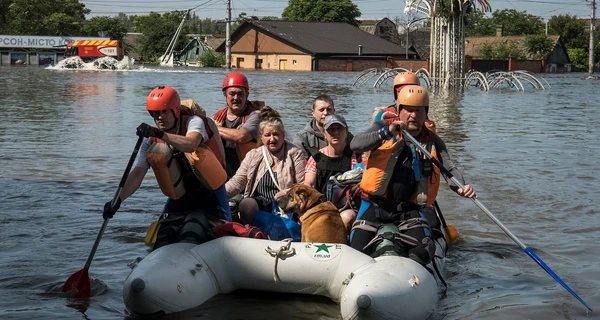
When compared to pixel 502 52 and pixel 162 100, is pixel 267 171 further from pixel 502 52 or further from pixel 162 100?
pixel 502 52

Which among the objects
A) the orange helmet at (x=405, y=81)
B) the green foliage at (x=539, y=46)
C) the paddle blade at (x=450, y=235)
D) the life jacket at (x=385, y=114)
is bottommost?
the paddle blade at (x=450, y=235)

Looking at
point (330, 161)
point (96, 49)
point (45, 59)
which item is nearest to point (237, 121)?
point (330, 161)

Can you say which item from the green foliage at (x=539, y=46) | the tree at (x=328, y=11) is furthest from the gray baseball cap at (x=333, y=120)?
the tree at (x=328, y=11)

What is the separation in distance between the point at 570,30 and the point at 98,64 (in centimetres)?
4862

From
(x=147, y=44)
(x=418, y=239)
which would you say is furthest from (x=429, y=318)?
(x=147, y=44)

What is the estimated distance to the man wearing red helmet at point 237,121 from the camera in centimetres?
840

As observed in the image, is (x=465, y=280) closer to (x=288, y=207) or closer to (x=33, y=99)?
(x=288, y=207)

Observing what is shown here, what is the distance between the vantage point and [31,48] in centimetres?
7925

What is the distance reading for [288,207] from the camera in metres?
7.08

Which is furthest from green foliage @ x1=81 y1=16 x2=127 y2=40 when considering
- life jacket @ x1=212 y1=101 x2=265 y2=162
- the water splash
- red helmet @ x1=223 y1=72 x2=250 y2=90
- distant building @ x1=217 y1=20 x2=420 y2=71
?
red helmet @ x1=223 y1=72 x2=250 y2=90

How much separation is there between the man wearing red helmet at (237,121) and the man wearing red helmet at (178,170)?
5.40 feet

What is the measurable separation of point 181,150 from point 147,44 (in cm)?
8473

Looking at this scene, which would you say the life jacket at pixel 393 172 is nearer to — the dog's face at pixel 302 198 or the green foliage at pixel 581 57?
the dog's face at pixel 302 198

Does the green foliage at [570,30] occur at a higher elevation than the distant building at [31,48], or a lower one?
higher
